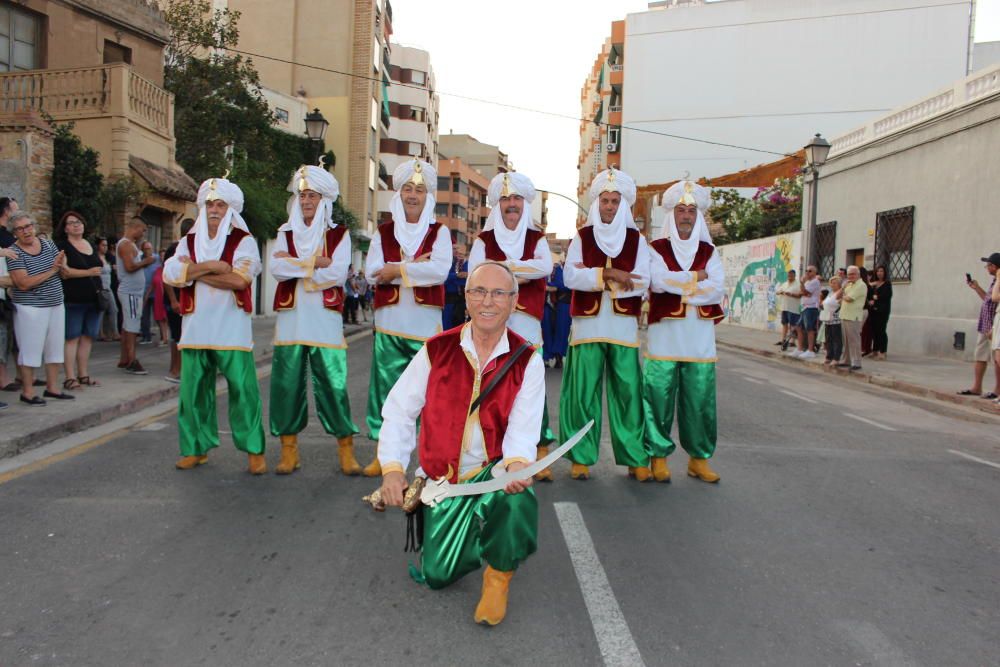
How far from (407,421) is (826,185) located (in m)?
21.3

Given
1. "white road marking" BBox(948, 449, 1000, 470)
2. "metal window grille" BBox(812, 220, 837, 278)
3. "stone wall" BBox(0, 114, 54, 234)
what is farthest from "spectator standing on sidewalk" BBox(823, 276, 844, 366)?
"stone wall" BBox(0, 114, 54, 234)

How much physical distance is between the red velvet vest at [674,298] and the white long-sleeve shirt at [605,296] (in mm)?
136

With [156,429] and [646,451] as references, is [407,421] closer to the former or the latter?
[646,451]

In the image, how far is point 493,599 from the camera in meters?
3.12

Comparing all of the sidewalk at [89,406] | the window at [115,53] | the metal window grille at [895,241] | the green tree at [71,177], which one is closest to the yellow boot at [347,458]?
the sidewalk at [89,406]

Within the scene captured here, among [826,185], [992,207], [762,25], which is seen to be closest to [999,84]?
[992,207]

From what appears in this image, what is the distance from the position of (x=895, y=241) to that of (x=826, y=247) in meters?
3.51

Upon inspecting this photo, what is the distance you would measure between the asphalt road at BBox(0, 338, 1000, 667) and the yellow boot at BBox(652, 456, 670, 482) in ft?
0.39

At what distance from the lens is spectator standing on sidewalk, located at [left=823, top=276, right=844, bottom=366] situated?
46.9 feet

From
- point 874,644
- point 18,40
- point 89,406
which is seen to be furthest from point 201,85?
point 874,644

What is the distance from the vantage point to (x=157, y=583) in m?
3.45

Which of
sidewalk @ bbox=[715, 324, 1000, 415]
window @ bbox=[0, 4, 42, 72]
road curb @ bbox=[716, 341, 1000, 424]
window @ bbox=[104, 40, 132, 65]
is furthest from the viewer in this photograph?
window @ bbox=[104, 40, 132, 65]

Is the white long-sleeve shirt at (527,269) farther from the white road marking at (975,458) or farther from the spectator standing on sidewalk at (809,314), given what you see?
the spectator standing on sidewalk at (809,314)

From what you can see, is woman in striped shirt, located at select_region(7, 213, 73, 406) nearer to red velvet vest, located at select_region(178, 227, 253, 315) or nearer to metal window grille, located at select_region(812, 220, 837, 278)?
red velvet vest, located at select_region(178, 227, 253, 315)
